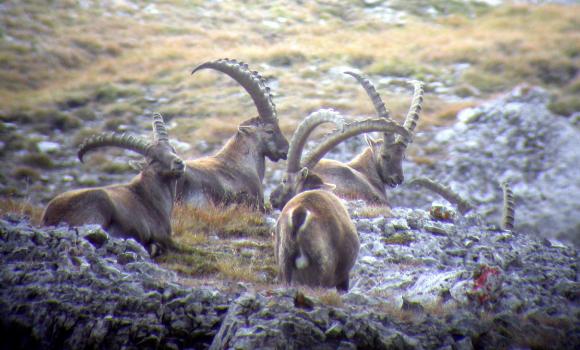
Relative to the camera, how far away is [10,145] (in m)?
22.8

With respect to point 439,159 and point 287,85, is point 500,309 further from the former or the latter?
point 287,85

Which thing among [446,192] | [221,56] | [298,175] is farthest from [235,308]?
[221,56]

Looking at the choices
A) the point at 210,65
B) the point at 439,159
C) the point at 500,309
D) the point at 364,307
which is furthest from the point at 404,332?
the point at 439,159

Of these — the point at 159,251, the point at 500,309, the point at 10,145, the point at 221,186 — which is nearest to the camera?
Answer: the point at 500,309

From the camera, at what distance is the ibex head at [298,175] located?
10961mm

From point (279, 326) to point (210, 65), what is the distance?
9.60 m

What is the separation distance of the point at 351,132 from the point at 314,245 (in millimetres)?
5684

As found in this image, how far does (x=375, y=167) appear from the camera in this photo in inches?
645

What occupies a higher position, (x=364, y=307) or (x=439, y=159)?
(x=364, y=307)

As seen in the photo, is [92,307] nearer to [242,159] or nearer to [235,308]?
[235,308]

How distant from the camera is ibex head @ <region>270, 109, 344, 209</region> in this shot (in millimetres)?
10961

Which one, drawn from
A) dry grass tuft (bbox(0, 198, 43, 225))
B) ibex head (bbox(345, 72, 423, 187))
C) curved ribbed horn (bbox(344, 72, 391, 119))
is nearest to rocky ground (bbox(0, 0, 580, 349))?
ibex head (bbox(345, 72, 423, 187))

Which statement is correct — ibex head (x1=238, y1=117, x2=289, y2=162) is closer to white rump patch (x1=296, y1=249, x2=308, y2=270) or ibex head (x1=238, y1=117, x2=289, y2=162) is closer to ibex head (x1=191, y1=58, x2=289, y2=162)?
ibex head (x1=191, y1=58, x2=289, y2=162)

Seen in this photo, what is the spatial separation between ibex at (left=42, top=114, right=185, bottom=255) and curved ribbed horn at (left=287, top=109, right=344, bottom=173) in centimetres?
169
